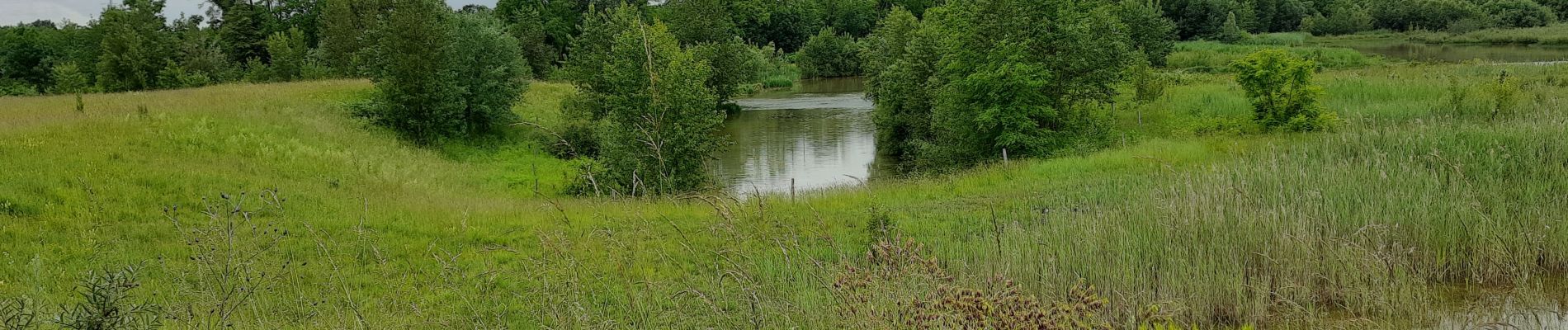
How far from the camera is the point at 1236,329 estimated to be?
6.21 metres

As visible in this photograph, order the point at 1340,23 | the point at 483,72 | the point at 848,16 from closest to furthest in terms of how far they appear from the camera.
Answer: the point at 483,72 < the point at 1340,23 < the point at 848,16

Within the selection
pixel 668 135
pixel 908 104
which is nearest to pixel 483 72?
pixel 668 135

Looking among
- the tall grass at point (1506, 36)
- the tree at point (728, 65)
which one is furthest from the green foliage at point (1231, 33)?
the tree at point (728, 65)

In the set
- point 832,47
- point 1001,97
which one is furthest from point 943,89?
point 832,47

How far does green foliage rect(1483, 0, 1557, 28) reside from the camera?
75.9 m

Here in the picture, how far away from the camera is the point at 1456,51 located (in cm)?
5794

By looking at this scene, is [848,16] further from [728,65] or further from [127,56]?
[127,56]

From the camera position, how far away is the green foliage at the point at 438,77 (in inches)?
931

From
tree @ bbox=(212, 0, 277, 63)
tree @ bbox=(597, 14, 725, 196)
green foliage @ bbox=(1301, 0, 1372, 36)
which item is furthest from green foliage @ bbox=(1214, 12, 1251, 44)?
tree @ bbox=(212, 0, 277, 63)

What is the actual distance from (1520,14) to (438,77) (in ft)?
315

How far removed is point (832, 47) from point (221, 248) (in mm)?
68931

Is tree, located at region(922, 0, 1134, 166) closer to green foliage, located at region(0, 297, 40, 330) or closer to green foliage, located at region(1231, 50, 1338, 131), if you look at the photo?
green foliage, located at region(1231, 50, 1338, 131)

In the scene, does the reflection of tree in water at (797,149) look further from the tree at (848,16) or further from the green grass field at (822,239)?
the tree at (848,16)

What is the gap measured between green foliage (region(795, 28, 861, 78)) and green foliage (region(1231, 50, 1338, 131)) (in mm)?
55147
